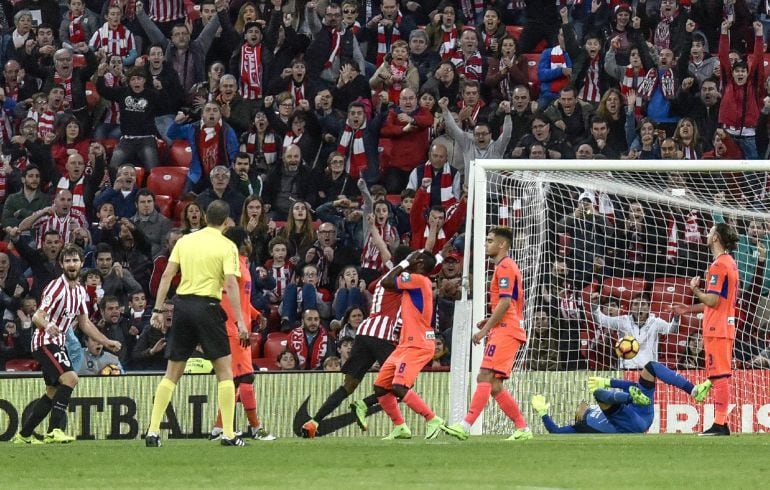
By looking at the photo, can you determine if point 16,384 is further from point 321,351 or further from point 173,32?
point 173,32

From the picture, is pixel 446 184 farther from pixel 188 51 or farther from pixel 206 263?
pixel 206 263

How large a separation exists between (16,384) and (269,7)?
819cm

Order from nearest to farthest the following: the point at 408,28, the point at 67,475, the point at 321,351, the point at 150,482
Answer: the point at 150,482
the point at 67,475
the point at 321,351
the point at 408,28

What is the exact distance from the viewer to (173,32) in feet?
71.7

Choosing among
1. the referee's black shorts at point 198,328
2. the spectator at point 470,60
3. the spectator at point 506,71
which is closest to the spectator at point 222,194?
the spectator at point 470,60

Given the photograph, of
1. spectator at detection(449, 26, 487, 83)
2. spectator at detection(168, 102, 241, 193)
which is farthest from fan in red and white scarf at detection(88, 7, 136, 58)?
spectator at detection(449, 26, 487, 83)

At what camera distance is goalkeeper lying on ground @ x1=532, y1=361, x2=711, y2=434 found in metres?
14.2

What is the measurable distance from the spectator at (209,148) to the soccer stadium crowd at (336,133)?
0.11 ft

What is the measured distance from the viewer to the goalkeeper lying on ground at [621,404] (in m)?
14.2

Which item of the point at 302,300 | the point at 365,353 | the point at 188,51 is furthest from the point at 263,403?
the point at 188,51

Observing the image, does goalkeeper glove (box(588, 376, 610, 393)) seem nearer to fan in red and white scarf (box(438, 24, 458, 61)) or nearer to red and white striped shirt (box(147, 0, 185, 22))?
fan in red and white scarf (box(438, 24, 458, 61))

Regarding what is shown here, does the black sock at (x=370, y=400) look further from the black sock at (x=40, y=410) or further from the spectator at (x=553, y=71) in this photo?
the spectator at (x=553, y=71)

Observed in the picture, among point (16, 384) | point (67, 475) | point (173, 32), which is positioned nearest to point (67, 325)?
point (16, 384)

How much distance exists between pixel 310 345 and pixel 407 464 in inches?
279
